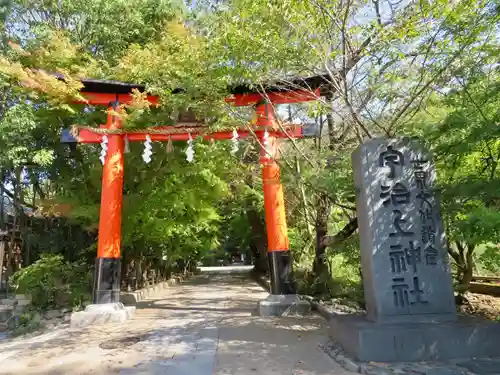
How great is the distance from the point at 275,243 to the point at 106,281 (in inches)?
180

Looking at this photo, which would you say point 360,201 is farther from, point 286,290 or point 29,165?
point 29,165

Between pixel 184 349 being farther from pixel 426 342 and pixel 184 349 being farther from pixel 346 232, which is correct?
pixel 346 232

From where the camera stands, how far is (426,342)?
5.29 m

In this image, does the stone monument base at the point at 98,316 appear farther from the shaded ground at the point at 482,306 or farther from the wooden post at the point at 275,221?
the shaded ground at the point at 482,306

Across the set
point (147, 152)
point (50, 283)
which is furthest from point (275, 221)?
point (50, 283)

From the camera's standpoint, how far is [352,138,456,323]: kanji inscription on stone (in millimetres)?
5773

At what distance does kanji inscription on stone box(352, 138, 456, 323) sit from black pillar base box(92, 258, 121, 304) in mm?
6757

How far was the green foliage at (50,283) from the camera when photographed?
1238cm

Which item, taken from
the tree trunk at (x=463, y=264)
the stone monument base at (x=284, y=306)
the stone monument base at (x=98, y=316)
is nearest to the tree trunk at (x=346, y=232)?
the stone monument base at (x=284, y=306)

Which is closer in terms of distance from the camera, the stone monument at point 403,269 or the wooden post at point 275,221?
the stone monument at point 403,269

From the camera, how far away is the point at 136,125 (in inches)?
415

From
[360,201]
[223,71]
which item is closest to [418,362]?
[360,201]

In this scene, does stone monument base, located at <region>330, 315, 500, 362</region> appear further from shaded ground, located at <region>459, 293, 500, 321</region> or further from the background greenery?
shaded ground, located at <region>459, 293, 500, 321</region>

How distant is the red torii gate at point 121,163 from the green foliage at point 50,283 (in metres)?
2.98
